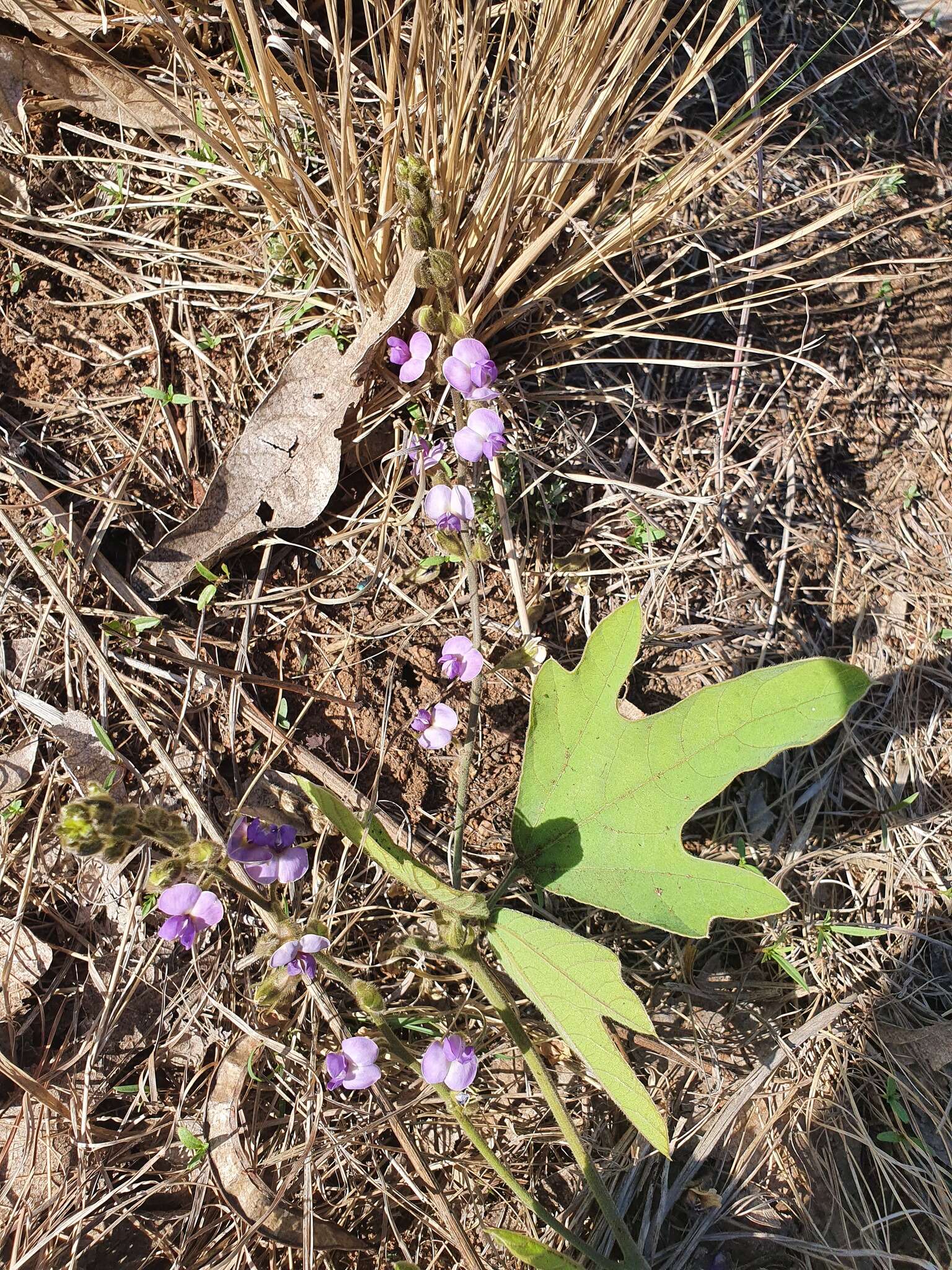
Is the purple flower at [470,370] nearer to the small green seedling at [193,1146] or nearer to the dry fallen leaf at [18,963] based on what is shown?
the dry fallen leaf at [18,963]

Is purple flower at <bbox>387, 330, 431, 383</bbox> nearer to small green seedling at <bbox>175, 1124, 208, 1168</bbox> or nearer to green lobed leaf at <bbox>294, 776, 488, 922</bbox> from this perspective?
green lobed leaf at <bbox>294, 776, 488, 922</bbox>

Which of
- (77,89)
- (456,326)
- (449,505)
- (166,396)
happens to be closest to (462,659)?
(449,505)

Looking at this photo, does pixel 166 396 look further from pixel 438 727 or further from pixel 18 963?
pixel 18 963

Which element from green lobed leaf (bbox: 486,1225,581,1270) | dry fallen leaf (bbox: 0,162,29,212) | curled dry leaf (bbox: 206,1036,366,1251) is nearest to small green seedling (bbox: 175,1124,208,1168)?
curled dry leaf (bbox: 206,1036,366,1251)

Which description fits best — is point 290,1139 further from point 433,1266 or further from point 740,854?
point 740,854

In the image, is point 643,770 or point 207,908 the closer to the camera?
point 207,908

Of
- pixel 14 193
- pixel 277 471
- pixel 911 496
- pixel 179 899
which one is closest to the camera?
pixel 179 899
